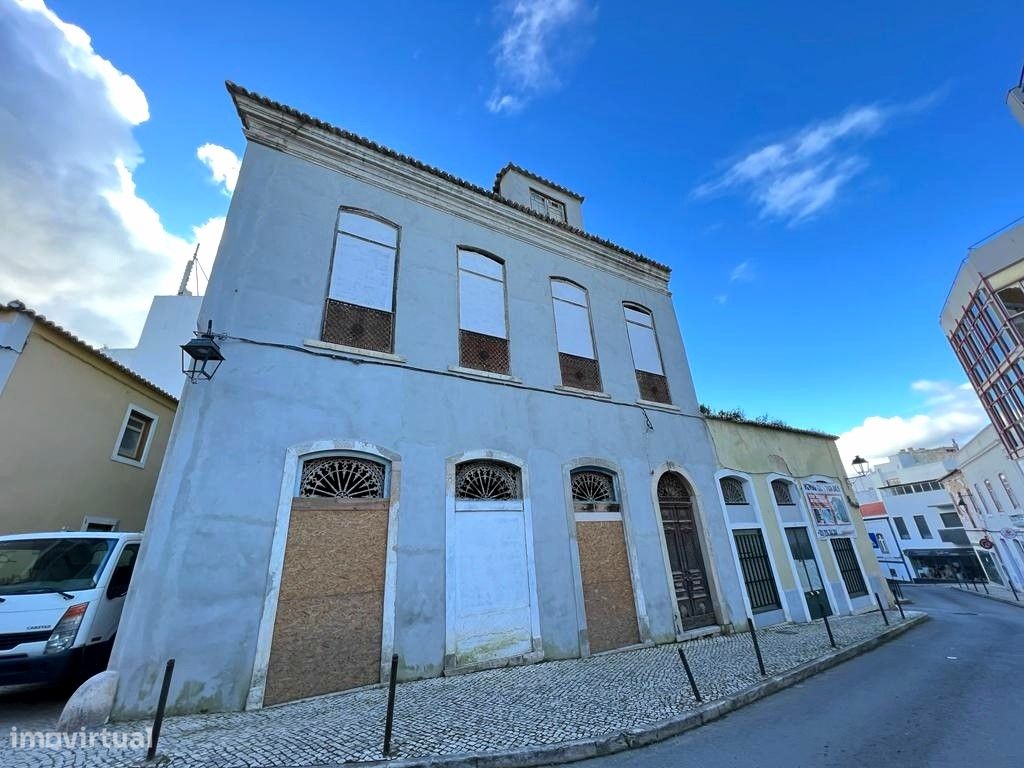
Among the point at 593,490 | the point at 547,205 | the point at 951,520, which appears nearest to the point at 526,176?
the point at 547,205

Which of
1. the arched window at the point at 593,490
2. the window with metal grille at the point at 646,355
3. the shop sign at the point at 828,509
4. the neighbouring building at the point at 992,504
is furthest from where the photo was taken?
the neighbouring building at the point at 992,504

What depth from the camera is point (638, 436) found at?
9414 millimetres

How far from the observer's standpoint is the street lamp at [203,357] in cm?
543

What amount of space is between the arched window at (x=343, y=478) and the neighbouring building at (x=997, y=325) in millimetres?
31853

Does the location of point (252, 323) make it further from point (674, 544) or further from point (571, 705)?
point (674, 544)

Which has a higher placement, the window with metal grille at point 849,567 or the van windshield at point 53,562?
the van windshield at point 53,562

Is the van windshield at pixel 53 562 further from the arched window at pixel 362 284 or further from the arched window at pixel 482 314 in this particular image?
the arched window at pixel 482 314

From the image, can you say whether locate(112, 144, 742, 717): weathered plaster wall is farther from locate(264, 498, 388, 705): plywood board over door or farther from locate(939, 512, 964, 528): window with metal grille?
locate(939, 512, 964, 528): window with metal grille

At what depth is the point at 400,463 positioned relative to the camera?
6.47 metres

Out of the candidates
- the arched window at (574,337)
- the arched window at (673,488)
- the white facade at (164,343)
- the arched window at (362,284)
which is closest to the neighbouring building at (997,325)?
the arched window at (673,488)

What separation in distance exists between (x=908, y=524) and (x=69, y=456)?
188 feet

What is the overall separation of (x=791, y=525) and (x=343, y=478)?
11.4 m

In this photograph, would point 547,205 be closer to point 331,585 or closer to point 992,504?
point 331,585

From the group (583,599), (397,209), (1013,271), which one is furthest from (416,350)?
(1013,271)
